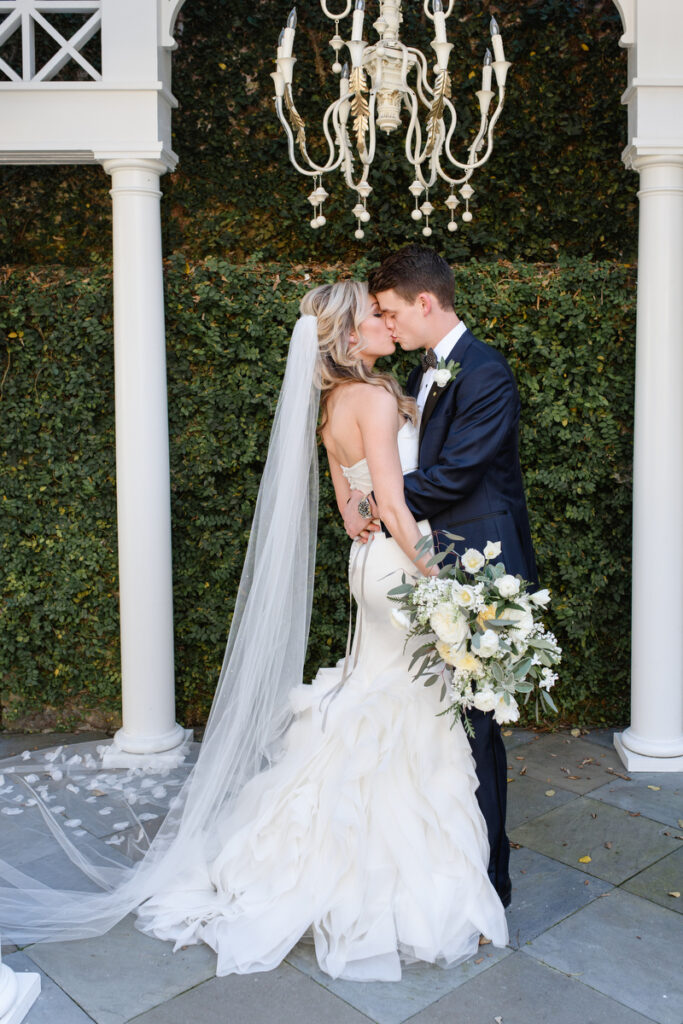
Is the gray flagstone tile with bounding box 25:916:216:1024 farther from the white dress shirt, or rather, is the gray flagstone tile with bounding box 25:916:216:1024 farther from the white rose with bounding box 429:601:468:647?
the white dress shirt

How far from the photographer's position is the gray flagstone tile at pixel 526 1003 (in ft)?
9.00

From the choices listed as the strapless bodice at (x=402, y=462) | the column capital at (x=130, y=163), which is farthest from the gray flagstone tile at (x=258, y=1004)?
the column capital at (x=130, y=163)

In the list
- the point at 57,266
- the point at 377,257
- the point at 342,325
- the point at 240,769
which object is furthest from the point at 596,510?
the point at 57,266

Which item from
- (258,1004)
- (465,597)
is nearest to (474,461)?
(465,597)

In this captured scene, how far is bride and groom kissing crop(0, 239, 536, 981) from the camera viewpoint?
3.04 meters

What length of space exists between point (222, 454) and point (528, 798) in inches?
92.0

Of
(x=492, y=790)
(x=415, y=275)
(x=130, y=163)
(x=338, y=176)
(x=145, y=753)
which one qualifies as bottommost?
(x=145, y=753)

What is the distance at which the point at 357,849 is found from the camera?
306 centimetres

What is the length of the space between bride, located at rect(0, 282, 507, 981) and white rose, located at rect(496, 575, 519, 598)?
39 centimetres

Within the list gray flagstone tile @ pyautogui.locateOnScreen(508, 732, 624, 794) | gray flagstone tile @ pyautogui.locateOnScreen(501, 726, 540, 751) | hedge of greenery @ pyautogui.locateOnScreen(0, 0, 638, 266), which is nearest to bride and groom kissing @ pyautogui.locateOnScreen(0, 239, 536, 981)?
gray flagstone tile @ pyautogui.locateOnScreen(508, 732, 624, 794)

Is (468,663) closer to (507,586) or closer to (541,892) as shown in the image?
(507,586)

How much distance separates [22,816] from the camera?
419cm

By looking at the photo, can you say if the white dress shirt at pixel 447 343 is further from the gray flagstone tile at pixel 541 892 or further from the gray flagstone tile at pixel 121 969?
the gray flagstone tile at pixel 121 969

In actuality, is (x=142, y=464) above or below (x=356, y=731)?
above
